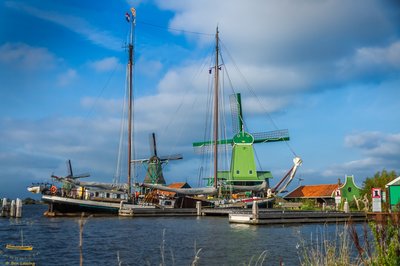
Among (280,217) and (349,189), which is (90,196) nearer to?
(280,217)

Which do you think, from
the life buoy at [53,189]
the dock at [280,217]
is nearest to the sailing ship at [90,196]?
the life buoy at [53,189]

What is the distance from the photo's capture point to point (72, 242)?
2622 cm

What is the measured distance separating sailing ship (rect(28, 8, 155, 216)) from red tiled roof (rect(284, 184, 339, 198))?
2853 centimetres

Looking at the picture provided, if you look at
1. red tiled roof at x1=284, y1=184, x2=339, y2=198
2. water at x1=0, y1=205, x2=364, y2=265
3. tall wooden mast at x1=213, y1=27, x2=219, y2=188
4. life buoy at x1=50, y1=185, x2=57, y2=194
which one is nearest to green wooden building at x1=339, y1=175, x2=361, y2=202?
red tiled roof at x1=284, y1=184, x2=339, y2=198

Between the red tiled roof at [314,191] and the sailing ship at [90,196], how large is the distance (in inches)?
1123

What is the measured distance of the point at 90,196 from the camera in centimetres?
5428

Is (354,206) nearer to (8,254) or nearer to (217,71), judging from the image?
(217,71)

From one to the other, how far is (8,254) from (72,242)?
6.19 meters

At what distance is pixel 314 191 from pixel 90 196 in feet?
124

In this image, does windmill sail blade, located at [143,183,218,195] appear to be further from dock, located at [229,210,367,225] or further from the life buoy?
dock, located at [229,210,367,225]

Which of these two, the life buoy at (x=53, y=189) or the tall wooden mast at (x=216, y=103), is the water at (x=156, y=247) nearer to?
the life buoy at (x=53, y=189)

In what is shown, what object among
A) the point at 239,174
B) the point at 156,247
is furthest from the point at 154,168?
the point at 156,247

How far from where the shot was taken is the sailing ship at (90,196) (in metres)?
52.6

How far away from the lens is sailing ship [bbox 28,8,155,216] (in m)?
52.6
